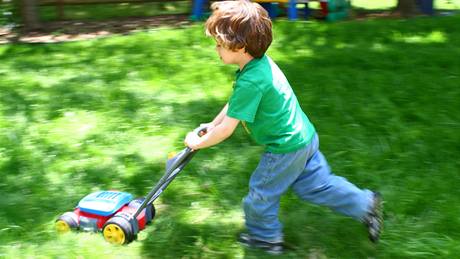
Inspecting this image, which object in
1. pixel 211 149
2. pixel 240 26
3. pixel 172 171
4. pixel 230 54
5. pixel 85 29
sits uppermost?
pixel 240 26

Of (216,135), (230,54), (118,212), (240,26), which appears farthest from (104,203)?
(240,26)

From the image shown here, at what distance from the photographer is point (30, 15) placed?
26.6 feet

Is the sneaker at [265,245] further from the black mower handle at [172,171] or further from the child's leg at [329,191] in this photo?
the black mower handle at [172,171]

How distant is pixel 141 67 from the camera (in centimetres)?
562

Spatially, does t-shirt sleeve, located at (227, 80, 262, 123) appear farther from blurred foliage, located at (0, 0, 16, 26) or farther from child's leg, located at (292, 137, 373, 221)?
blurred foliage, located at (0, 0, 16, 26)

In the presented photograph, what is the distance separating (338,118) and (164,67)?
1940 mm

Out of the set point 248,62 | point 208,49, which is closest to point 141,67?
point 208,49

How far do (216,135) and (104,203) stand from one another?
799mm

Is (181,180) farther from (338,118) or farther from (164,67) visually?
(164,67)

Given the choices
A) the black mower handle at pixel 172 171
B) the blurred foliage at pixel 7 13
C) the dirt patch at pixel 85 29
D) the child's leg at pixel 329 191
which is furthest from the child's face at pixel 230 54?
the blurred foliage at pixel 7 13

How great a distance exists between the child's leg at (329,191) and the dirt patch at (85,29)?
556 centimetres

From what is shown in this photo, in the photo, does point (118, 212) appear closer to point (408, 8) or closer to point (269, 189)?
point (269, 189)

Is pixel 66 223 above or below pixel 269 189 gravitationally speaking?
below

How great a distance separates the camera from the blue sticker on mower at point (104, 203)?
2.96 meters
